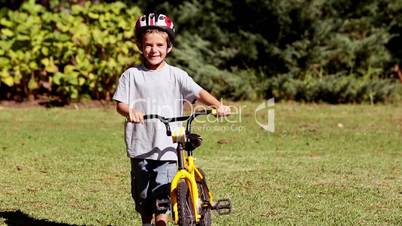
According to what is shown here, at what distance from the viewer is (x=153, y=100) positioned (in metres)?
5.66

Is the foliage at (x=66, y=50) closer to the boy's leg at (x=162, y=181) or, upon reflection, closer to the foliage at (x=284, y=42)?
the foliage at (x=284, y=42)

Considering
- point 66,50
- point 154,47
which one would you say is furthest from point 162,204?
point 66,50

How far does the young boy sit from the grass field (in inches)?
34.5

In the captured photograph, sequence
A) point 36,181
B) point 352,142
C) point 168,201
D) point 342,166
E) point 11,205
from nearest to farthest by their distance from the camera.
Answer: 1. point 168,201
2. point 11,205
3. point 36,181
4. point 342,166
5. point 352,142

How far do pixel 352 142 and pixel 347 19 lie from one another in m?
4.47

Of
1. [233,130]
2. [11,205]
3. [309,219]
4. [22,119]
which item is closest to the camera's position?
[309,219]

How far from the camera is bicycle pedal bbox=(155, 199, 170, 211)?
18.0 ft

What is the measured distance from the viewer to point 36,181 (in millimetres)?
8016

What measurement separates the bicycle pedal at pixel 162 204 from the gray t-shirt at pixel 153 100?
0.92 ft

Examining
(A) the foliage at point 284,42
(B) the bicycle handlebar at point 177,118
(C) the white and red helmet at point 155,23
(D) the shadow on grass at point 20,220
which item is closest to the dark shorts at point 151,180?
(B) the bicycle handlebar at point 177,118

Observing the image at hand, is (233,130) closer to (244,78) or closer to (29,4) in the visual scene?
(244,78)

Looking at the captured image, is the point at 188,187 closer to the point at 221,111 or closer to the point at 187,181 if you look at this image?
the point at 187,181

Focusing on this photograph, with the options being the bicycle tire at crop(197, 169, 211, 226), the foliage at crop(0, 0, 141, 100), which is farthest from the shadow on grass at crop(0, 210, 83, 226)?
the foliage at crop(0, 0, 141, 100)

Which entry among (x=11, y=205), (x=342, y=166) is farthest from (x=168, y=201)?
(x=342, y=166)
